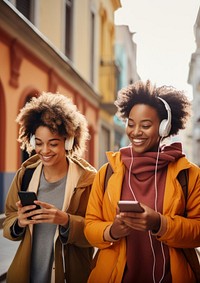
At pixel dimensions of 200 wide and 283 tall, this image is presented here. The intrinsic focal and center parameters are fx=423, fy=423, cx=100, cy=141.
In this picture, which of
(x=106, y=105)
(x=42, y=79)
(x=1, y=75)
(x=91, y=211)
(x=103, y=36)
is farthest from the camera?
(x=103, y=36)

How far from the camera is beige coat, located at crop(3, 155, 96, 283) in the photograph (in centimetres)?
232

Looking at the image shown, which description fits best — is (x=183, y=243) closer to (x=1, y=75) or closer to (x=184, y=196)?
(x=184, y=196)

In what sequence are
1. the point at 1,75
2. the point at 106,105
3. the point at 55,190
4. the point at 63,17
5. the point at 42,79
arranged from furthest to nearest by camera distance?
the point at 106,105 → the point at 63,17 → the point at 42,79 → the point at 1,75 → the point at 55,190

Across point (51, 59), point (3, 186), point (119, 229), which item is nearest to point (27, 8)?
point (51, 59)

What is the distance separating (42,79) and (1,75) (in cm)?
230

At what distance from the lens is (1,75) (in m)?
7.67

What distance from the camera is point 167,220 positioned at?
1888 mm

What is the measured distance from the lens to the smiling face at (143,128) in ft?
6.77

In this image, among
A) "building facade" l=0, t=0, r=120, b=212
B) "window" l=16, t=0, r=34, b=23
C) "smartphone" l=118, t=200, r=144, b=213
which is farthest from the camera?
"window" l=16, t=0, r=34, b=23

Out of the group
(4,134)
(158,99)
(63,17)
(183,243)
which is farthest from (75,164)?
(63,17)

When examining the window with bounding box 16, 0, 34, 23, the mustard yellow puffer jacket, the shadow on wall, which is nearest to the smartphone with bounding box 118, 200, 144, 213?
the mustard yellow puffer jacket

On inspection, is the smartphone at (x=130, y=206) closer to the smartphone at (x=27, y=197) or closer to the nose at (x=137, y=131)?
the nose at (x=137, y=131)

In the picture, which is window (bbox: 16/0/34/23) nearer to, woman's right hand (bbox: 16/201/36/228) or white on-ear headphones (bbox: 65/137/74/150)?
white on-ear headphones (bbox: 65/137/74/150)

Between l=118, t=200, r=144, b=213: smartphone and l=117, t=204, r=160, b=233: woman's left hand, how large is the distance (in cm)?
2
